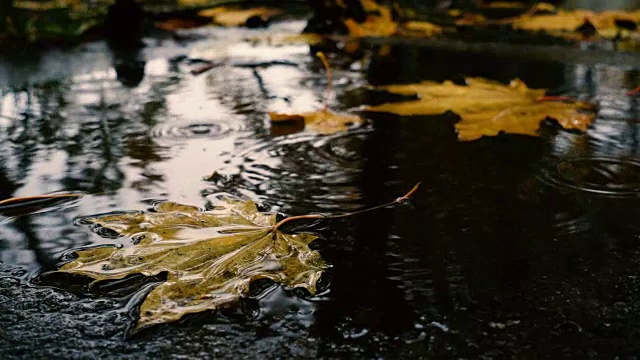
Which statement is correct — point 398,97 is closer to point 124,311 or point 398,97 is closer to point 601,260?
point 601,260

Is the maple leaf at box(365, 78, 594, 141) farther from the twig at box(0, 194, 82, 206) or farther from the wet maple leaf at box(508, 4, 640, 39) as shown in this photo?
the wet maple leaf at box(508, 4, 640, 39)

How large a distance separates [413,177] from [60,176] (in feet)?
2.42

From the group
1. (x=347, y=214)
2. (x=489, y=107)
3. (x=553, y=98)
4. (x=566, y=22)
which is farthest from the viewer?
(x=566, y=22)

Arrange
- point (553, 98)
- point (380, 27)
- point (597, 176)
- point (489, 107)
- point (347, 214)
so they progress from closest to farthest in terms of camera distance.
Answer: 1. point (347, 214)
2. point (597, 176)
3. point (489, 107)
4. point (553, 98)
5. point (380, 27)

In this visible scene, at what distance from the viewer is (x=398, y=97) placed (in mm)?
2100

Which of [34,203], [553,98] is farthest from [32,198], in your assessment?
[553,98]

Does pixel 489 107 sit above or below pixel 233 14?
below

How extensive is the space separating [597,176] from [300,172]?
61 centimetres

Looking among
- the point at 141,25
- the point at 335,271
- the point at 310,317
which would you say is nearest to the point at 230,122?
the point at 335,271

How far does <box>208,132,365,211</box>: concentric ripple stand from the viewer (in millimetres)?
1233

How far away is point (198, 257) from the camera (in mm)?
939

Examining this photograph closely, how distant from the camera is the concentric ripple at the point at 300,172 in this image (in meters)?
1.23

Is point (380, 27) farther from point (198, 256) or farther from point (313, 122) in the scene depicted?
point (198, 256)

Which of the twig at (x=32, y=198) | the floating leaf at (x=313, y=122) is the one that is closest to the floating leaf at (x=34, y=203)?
the twig at (x=32, y=198)
